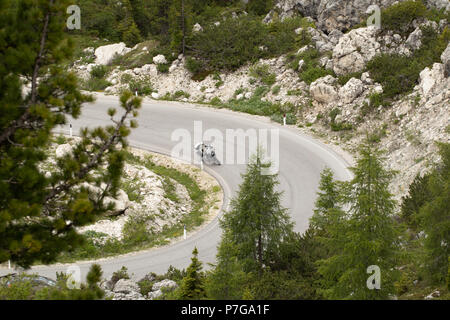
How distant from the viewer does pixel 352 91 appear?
3066cm

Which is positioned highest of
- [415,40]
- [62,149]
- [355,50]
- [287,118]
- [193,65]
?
[193,65]

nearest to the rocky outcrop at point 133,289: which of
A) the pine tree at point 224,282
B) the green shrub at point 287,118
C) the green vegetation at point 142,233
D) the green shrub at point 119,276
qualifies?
the green shrub at point 119,276

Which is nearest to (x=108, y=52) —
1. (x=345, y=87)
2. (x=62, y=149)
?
(x=62, y=149)

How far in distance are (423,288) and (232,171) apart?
43.3ft

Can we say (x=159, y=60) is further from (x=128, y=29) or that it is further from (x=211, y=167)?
(x=211, y=167)

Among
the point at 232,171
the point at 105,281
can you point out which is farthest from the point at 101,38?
the point at 105,281

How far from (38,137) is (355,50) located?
26.6m

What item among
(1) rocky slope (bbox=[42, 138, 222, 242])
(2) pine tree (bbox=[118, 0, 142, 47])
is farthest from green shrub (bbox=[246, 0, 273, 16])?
(1) rocky slope (bbox=[42, 138, 222, 242])

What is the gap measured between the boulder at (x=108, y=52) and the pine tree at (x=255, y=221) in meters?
28.0

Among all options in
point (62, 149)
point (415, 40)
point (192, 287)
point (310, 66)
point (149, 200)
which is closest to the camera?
point (192, 287)

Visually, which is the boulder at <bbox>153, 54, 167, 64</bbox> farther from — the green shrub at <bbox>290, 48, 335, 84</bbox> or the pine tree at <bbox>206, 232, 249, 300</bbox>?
the pine tree at <bbox>206, 232, 249, 300</bbox>

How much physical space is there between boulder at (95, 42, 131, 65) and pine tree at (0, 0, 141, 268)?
3070cm

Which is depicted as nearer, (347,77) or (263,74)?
(347,77)

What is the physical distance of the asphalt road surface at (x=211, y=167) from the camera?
19627 millimetres
